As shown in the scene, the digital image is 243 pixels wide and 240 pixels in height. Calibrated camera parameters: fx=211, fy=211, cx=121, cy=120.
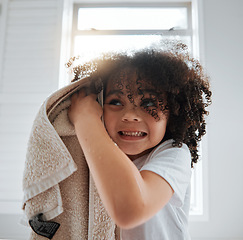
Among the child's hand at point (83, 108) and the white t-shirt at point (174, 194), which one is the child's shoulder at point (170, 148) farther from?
the child's hand at point (83, 108)

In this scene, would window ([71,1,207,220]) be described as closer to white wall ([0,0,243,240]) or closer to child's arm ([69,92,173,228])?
white wall ([0,0,243,240])

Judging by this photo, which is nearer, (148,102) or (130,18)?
(148,102)

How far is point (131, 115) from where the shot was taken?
1.76 ft

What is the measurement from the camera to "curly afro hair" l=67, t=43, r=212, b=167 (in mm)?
520

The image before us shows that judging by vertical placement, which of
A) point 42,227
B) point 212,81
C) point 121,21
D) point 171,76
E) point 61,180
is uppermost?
point 121,21

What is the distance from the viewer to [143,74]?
529 millimetres

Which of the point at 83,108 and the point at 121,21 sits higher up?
the point at 121,21

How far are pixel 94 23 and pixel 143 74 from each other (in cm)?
123

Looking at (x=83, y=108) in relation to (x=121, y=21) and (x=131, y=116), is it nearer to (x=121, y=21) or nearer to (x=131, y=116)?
(x=131, y=116)

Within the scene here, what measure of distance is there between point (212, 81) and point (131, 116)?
91 centimetres

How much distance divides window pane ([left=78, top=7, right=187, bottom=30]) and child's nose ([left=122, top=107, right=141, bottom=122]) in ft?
3.88

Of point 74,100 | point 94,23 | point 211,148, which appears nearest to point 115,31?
point 94,23

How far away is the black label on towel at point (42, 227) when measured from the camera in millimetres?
473

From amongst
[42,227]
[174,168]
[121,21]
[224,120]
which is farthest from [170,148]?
[121,21]
